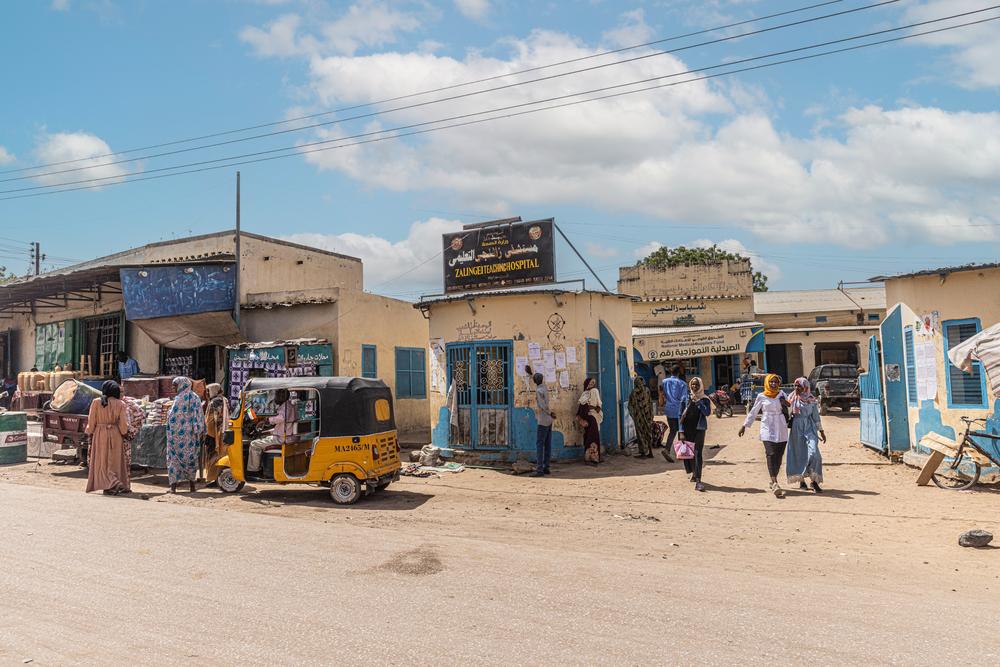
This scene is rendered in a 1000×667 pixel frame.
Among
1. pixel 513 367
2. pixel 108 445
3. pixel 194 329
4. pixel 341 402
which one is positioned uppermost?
pixel 194 329

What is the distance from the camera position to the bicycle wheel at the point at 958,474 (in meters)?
10.0

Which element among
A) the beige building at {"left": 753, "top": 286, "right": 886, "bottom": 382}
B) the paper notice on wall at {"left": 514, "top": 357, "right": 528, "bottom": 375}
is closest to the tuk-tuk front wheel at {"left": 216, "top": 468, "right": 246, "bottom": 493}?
the paper notice on wall at {"left": 514, "top": 357, "right": 528, "bottom": 375}

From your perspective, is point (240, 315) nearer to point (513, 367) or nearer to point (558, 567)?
point (513, 367)

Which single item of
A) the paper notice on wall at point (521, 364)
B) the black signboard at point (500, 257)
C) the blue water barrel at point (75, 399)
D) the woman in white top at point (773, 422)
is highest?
the black signboard at point (500, 257)

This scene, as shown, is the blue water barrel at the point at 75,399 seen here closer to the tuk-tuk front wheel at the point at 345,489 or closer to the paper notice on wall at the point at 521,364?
the tuk-tuk front wheel at the point at 345,489

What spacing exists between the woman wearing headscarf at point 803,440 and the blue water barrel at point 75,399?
505 inches

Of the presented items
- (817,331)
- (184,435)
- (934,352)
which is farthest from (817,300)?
(184,435)

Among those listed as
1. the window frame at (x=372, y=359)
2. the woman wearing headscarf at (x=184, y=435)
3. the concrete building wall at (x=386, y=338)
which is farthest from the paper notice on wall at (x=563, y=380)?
the window frame at (x=372, y=359)

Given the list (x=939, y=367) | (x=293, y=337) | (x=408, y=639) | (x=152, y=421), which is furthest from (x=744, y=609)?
(x=293, y=337)

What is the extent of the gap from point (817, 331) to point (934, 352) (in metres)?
20.6

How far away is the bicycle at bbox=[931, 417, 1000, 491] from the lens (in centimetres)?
998

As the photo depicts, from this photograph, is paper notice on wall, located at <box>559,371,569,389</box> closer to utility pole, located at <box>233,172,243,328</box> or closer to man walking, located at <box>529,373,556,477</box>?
man walking, located at <box>529,373,556,477</box>

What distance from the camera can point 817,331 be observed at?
3086 centimetres

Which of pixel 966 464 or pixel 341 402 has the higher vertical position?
pixel 341 402
